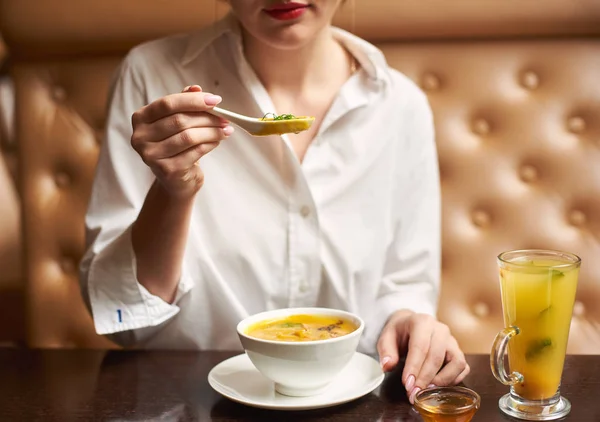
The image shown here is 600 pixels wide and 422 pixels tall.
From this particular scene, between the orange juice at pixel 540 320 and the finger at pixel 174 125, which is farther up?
the finger at pixel 174 125

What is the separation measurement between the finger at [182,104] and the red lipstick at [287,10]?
0.37m

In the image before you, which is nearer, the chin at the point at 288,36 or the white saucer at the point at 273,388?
the white saucer at the point at 273,388

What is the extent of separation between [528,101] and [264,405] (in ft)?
4.22

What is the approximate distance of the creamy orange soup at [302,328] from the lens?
3.27 feet

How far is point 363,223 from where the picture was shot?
156 cm

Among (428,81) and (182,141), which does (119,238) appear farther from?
(428,81)

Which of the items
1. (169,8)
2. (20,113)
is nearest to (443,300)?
(169,8)

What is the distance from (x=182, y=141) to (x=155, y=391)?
1.20 ft

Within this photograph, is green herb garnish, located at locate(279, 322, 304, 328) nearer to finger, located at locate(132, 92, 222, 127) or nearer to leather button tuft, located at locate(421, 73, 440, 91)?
finger, located at locate(132, 92, 222, 127)

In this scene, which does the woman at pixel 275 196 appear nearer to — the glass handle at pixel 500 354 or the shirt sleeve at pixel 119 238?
the shirt sleeve at pixel 119 238

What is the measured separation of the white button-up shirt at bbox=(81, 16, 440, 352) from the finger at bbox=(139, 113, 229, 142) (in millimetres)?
368

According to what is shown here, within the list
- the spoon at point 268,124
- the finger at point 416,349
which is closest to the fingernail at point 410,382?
the finger at point 416,349

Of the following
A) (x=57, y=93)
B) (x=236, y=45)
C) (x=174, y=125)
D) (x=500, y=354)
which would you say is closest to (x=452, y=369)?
(x=500, y=354)

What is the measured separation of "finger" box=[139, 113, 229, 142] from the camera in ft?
3.38
